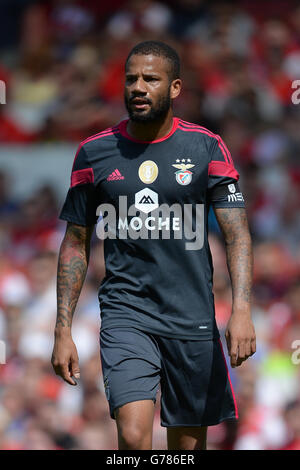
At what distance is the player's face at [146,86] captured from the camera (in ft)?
14.6

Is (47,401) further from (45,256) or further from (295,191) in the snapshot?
(295,191)

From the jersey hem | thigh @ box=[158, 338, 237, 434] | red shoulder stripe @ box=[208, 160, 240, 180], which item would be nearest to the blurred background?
thigh @ box=[158, 338, 237, 434]

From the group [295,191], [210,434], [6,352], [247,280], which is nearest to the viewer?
[247,280]

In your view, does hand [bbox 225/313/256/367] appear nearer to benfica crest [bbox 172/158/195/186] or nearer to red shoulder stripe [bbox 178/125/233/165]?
benfica crest [bbox 172/158/195/186]

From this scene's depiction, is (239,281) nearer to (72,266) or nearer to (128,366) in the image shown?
(128,366)

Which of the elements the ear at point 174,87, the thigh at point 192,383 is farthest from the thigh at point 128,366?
the ear at point 174,87

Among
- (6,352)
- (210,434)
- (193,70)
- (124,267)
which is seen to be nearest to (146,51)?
(124,267)

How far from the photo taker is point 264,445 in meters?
7.26

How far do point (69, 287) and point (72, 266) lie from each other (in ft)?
0.39

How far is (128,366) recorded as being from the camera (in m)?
4.31

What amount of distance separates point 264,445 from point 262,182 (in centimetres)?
306

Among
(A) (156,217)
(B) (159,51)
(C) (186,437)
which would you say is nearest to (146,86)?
(B) (159,51)

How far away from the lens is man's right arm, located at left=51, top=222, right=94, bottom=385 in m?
4.40

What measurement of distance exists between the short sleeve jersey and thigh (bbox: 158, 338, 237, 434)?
0.27 ft
